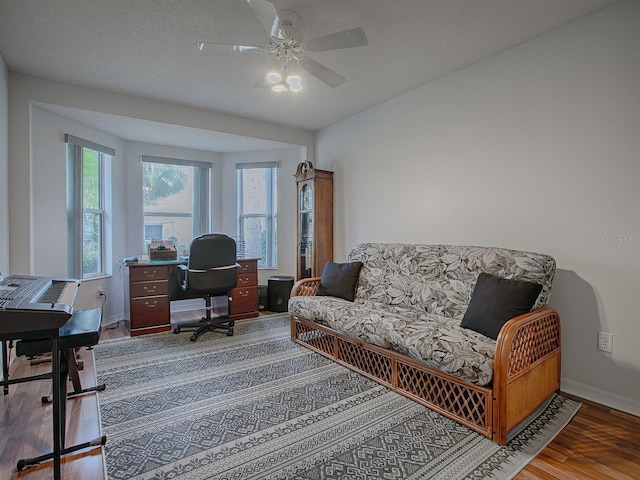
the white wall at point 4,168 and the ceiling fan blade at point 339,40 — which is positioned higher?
the ceiling fan blade at point 339,40

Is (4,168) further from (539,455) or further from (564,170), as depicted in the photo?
(564,170)

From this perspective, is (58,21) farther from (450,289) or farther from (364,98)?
(450,289)

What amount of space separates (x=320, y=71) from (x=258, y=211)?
3024mm

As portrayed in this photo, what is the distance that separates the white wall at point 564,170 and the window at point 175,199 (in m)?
3.15

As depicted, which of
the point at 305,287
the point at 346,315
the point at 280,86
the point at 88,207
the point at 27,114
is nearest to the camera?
the point at 280,86

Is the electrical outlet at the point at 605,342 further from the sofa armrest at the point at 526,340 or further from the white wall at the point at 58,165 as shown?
the white wall at the point at 58,165

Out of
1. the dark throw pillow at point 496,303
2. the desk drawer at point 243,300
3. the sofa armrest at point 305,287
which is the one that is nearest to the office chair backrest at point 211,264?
the desk drawer at point 243,300

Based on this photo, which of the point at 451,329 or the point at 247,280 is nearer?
the point at 451,329

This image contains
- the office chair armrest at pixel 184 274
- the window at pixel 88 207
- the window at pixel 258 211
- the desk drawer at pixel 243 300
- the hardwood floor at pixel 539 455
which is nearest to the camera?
the hardwood floor at pixel 539 455

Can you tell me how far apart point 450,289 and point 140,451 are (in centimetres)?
226

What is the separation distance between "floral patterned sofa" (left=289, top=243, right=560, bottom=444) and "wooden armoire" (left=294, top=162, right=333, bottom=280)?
106cm

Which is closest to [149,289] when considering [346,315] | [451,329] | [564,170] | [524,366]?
[346,315]

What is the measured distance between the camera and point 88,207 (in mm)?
3920

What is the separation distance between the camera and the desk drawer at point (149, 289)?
358 cm
